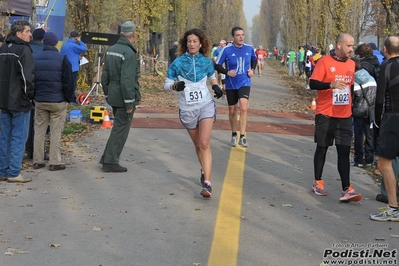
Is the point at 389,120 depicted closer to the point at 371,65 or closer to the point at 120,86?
the point at 371,65

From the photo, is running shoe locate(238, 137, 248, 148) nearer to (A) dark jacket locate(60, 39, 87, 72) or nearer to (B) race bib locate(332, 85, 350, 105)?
(B) race bib locate(332, 85, 350, 105)

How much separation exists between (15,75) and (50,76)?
0.76m

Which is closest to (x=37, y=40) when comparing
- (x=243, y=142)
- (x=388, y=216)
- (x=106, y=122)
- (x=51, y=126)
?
(x=51, y=126)

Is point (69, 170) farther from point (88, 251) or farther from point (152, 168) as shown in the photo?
point (88, 251)

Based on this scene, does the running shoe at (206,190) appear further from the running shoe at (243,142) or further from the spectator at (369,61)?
the running shoe at (243,142)

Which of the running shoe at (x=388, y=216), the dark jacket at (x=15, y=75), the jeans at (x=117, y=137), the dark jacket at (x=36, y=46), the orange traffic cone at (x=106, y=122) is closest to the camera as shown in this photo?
the running shoe at (x=388, y=216)

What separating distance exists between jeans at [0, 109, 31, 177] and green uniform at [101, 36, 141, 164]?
120 centimetres

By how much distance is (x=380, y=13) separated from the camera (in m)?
72.1

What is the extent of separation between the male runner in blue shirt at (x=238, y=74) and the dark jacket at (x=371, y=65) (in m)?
2.26

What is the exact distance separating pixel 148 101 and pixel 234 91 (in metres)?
9.73

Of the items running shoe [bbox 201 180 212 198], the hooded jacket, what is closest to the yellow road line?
running shoe [bbox 201 180 212 198]

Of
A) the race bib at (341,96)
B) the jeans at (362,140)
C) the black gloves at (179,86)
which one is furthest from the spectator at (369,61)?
the black gloves at (179,86)

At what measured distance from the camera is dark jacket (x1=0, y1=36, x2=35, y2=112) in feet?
29.1

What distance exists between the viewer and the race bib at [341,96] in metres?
8.35
